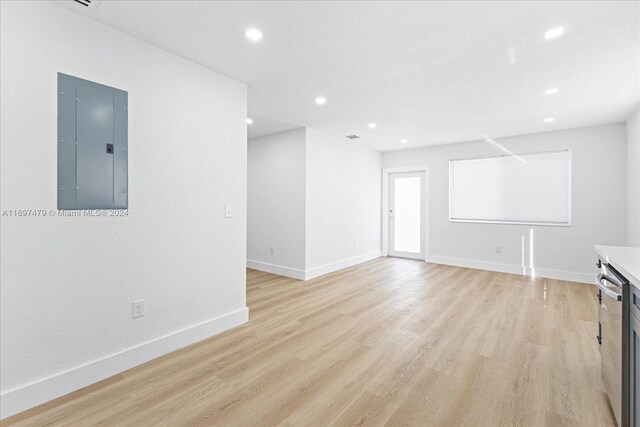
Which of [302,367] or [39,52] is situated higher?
[39,52]

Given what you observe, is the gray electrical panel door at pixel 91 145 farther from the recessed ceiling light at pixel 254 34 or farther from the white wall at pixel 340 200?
the white wall at pixel 340 200

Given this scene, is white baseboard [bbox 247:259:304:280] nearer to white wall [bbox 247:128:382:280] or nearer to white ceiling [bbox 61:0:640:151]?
white wall [bbox 247:128:382:280]

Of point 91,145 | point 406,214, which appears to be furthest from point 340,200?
point 91,145

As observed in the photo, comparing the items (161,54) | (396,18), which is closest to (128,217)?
(161,54)

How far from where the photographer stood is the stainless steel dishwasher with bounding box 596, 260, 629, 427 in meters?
1.40

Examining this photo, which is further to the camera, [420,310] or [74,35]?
[420,310]

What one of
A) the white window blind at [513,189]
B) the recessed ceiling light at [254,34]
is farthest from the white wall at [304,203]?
the recessed ceiling light at [254,34]

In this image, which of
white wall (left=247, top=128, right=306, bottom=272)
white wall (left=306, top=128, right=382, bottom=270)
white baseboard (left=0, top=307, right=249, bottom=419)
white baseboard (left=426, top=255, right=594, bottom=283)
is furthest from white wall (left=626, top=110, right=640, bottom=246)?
white baseboard (left=0, top=307, right=249, bottom=419)

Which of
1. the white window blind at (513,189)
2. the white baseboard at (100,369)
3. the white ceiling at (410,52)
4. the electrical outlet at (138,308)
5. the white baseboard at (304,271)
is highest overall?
the white ceiling at (410,52)

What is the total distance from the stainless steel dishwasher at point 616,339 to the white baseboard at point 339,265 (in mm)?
3612

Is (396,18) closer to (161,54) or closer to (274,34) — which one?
(274,34)

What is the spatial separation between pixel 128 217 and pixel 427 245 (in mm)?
5664

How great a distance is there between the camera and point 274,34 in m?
2.19

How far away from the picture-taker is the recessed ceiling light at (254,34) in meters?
2.15
